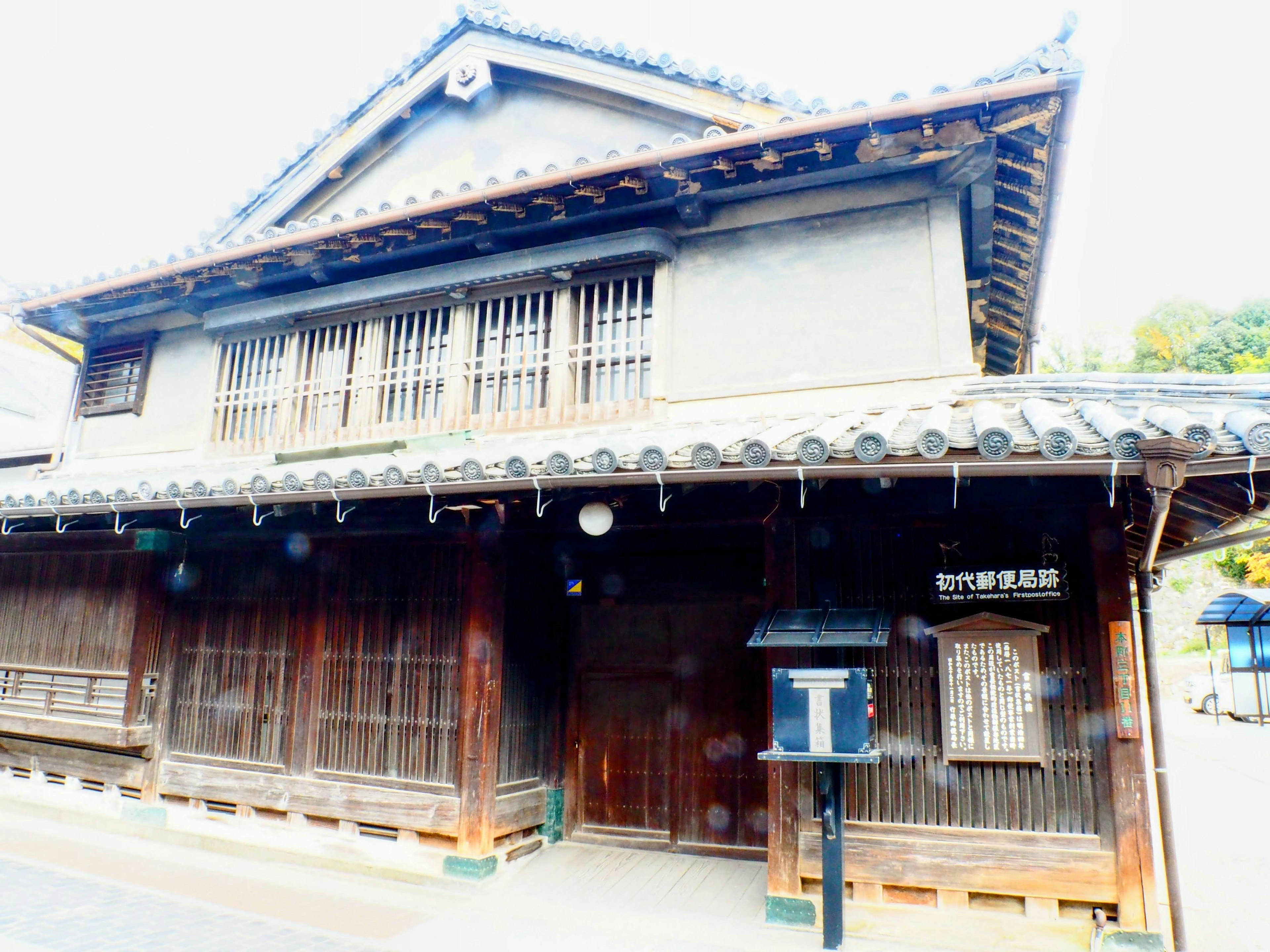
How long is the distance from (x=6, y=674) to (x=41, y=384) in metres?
13.2

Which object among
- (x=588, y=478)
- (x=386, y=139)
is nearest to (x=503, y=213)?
(x=386, y=139)

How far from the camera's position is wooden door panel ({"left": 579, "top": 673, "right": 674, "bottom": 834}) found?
8930mm

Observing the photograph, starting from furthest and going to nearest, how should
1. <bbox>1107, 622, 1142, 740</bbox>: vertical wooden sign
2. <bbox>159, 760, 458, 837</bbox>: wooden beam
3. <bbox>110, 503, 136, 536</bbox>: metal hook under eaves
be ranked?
<bbox>110, 503, 136, 536</bbox>: metal hook under eaves, <bbox>159, 760, 458, 837</bbox>: wooden beam, <bbox>1107, 622, 1142, 740</bbox>: vertical wooden sign

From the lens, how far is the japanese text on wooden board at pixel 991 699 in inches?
241

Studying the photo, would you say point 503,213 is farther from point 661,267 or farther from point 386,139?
point 386,139

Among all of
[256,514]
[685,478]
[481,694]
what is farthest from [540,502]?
[256,514]

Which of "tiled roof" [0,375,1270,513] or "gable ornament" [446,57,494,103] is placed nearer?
"tiled roof" [0,375,1270,513]

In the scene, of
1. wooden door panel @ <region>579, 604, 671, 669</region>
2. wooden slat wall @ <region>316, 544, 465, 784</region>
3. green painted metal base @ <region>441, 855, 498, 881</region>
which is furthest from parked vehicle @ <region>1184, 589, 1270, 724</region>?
wooden slat wall @ <region>316, 544, 465, 784</region>

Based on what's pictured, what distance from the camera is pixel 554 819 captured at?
8.97 m

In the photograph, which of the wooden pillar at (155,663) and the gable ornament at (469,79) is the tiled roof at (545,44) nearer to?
the gable ornament at (469,79)

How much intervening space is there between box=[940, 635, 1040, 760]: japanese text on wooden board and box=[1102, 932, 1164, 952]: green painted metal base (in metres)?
1.25

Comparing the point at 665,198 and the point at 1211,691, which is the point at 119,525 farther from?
the point at 1211,691

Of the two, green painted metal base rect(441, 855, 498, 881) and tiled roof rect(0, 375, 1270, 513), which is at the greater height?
tiled roof rect(0, 375, 1270, 513)

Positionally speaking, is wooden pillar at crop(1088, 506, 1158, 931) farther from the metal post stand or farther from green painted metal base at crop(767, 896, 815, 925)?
green painted metal base at crop(767, 896, 815, 925)
